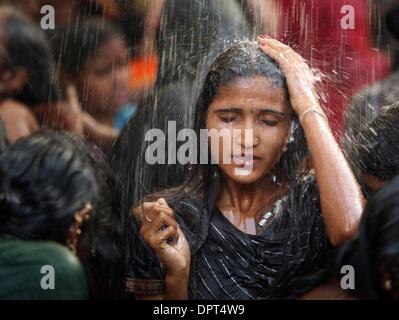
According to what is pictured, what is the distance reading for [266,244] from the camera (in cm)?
338

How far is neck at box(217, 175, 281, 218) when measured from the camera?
3.41 meters

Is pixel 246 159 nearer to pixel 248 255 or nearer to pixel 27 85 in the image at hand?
pixel 248 255

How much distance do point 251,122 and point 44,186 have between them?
93 centimetres

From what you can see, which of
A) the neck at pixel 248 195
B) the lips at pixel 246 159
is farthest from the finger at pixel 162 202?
the lips at pixel 246 159

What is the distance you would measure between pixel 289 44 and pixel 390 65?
1.48ft

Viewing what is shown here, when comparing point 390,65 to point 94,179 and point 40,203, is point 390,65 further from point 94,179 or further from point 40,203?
point 40,203

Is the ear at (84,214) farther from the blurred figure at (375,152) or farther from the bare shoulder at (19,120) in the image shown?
the blurred figure at (375,152)

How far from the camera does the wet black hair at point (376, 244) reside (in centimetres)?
327

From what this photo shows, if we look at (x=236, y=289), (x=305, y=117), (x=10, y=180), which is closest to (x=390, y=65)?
(x=305, y=117)

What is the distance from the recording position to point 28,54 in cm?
346

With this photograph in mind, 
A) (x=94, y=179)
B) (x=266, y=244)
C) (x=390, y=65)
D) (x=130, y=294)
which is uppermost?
(x=390, y=65)

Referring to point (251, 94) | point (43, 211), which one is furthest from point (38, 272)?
point (251, 94)

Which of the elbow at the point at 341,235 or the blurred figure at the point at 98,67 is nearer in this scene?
the elbow at the point at 341,235

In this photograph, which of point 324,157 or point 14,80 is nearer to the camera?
point 324,157
